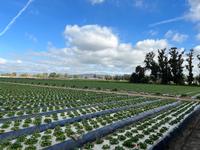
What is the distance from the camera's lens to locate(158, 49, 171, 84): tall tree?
86312 mm

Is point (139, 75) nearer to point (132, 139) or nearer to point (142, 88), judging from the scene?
point (142, 88)

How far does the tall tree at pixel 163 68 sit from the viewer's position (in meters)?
86.3

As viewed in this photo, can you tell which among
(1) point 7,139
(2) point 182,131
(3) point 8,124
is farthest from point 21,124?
(2) point 182,131

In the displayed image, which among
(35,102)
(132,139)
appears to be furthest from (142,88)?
(132,139)

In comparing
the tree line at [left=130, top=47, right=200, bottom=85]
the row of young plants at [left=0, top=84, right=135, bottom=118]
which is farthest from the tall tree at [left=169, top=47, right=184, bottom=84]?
the row of young plants at [left=0, top=84, right=135, bottom=118]

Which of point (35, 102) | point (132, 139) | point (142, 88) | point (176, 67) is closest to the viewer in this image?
point (132, 139)

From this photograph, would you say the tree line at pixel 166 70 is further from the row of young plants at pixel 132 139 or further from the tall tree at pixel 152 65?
the row of young plants at pixel 132 139

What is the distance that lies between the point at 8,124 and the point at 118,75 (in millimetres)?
118580

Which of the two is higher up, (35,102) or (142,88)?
(142,88)

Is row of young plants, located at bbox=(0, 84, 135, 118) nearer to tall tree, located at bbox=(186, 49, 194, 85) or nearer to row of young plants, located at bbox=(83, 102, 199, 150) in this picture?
row of young plants, located at bbox=(83, 102, 199, 150)

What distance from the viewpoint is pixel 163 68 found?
289ft

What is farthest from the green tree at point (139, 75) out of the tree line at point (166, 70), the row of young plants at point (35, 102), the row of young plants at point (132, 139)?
the row of young plants at point (132, 139)

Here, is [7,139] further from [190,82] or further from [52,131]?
[190,82]

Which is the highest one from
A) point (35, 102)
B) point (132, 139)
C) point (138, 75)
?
point (138, 75)
